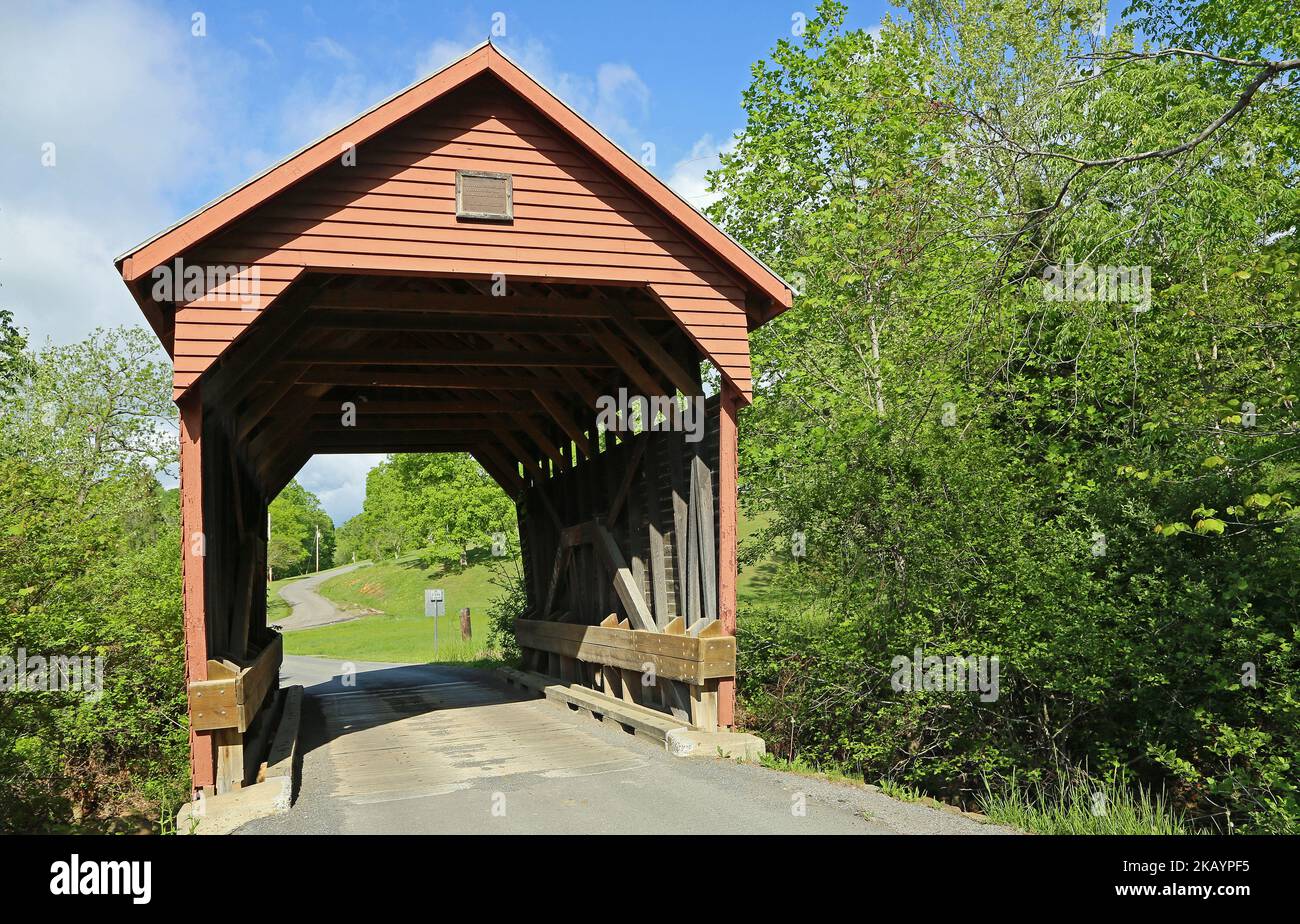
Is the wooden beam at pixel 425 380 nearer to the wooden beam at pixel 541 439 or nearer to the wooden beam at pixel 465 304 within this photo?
the wooden beam at pixel 541 439

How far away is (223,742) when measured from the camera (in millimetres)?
7496

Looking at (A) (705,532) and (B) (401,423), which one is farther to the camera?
(B) (401,423)

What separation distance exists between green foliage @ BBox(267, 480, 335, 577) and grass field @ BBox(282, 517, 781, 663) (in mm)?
4876

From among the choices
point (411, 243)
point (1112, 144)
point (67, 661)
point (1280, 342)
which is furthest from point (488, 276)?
point (1112, 144)

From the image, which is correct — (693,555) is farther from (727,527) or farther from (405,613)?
(405,613)

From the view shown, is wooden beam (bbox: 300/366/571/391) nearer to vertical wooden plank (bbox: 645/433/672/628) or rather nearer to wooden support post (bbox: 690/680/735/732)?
vertical wooden plank (bbox: 645/433/672/628)

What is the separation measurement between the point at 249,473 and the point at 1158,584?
10.3 m

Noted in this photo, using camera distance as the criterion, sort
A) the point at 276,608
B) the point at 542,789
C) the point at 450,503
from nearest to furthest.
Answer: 1. the point at 542,789
2. the point at 450,503
3. the point at 276,608

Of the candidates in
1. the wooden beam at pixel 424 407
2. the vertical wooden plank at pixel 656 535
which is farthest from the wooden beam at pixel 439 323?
the wooden beam at pixel 424 407

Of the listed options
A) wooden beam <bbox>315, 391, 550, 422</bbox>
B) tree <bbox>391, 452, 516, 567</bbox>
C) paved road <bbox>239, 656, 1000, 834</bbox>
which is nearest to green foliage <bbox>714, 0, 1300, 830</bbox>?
paved road <bbox>239, 656, 1000, 834</bbox>

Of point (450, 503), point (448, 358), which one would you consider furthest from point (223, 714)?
point (450, 503)

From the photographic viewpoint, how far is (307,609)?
Answer: 5444cm

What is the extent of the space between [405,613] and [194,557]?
42.8 m

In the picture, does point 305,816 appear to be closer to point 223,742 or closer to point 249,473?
point 223,742
